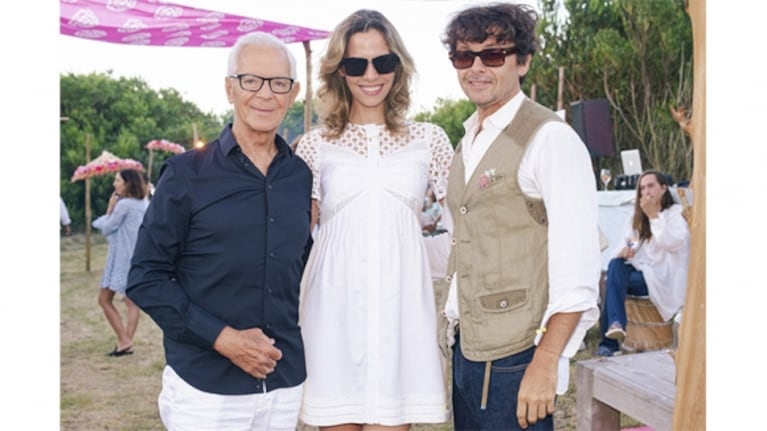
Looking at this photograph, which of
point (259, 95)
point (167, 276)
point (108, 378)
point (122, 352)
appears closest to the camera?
point (167, 276)

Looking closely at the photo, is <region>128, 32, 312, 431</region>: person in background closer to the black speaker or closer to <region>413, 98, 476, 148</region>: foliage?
the black speaker

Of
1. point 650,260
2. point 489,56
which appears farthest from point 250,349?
point 650,260

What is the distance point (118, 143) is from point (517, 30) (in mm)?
17547

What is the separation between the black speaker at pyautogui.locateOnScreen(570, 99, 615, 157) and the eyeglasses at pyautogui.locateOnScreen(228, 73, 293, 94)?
6.78m

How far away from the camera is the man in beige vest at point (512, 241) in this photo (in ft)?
5.64

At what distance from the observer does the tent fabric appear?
622cm

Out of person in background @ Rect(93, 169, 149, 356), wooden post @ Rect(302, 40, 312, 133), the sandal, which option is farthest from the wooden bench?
the sandal

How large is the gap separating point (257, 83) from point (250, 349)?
2.56 ft

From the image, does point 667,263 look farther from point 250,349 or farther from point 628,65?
point 628,65

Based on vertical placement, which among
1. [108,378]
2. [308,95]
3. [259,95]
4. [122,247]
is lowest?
[108,378]

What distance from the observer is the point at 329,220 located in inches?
86.7

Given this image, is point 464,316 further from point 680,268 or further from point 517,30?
point 680,268

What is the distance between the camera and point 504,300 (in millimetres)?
1837

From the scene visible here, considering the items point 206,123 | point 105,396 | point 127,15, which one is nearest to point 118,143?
point 206,123
